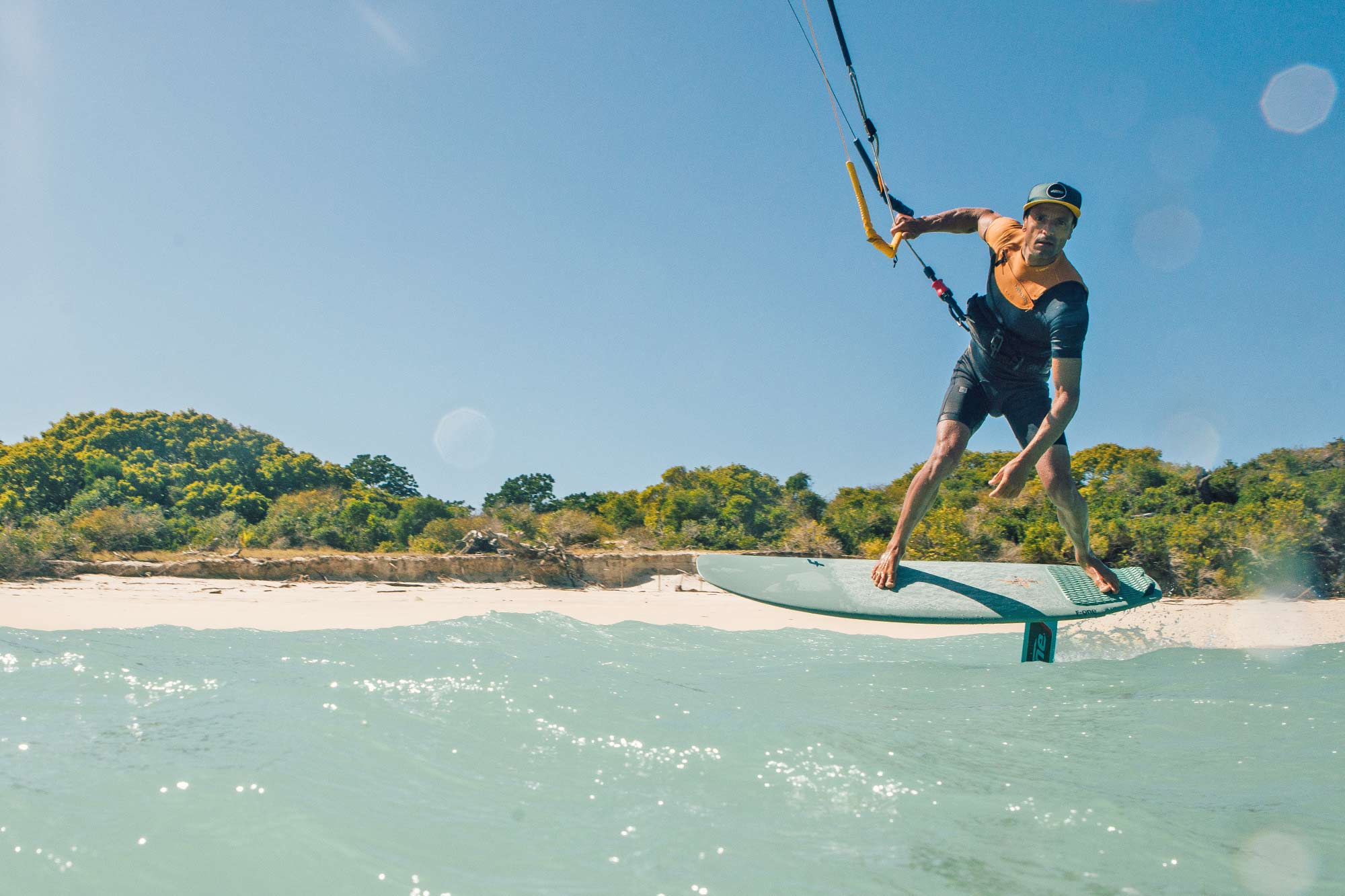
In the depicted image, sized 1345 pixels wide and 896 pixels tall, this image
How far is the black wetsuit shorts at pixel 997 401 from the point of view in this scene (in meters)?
4.32

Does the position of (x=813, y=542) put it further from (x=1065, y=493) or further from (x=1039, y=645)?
(x=1065, y=493)

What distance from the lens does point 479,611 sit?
8.84 meters

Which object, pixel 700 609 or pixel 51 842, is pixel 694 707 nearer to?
pixel 51 842

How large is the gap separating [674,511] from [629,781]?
14870 mm

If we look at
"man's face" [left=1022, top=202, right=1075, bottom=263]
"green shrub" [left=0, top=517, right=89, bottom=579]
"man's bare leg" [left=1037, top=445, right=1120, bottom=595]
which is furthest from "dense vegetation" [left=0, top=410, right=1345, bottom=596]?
"man's face" [left=1022, top=202, right=1075, bottom=263]

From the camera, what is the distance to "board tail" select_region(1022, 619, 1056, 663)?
4.98 m

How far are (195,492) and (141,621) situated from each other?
17.8 meters

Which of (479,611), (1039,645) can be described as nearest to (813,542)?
(479,611)

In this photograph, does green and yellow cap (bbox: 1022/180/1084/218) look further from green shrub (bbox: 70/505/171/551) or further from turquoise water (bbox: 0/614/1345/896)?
green shrub (bbox: 70/505/171/551)

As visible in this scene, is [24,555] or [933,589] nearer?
[933,589]

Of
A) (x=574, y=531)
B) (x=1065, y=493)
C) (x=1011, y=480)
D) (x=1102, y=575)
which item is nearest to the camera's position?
(x=1011, y=480)

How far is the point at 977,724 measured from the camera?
10.6 feet

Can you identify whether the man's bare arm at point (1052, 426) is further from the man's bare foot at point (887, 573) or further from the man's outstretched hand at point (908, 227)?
the man's outstretched hand at point (908, 227)

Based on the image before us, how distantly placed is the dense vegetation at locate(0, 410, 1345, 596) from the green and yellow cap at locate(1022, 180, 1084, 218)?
26.6 ft
